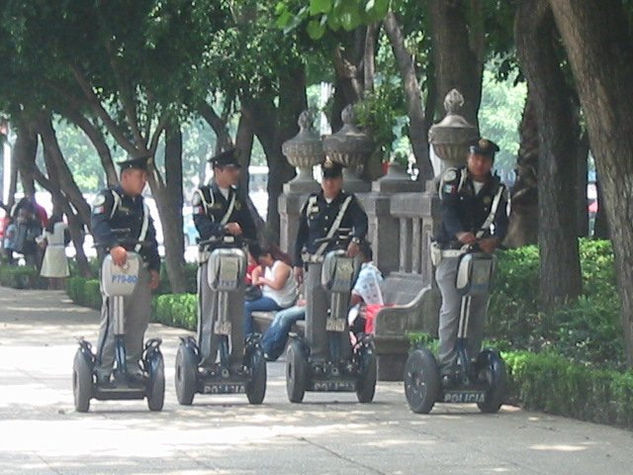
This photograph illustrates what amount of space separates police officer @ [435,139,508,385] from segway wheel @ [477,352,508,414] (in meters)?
0.24

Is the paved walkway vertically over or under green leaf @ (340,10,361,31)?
under

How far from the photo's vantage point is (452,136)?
52.5 ft

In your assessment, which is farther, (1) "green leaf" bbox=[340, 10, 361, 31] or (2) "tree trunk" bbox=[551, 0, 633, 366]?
(2) "tree trunk" bbox=[551, 0, 633, 366]

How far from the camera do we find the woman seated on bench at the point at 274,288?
18.5 metres

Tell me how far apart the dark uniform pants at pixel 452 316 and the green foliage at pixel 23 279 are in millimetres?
21028

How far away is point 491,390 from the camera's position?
42.6 ft

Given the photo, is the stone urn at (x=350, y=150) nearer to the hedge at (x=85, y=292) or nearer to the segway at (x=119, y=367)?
the segway at (x=119, y=367)

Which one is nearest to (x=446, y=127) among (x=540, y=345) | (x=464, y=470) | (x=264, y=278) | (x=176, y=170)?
(x=540, y=345)

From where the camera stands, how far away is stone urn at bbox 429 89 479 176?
15977 millimetres

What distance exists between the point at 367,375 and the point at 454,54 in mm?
5069

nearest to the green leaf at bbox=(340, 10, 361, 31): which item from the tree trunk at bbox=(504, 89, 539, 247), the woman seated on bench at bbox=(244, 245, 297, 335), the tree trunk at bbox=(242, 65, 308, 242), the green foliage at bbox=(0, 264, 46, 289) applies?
the woman seated on bench at bbox=(244, 245, 297, 335)

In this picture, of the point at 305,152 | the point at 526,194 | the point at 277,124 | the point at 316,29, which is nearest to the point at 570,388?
the point at 316,29

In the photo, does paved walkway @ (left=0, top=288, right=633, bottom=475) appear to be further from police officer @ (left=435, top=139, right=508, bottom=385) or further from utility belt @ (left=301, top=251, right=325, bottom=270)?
utility belt @ (left=301, top=251, right=325, bottom=270)

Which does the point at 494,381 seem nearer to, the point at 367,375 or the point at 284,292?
the point at 367,375
